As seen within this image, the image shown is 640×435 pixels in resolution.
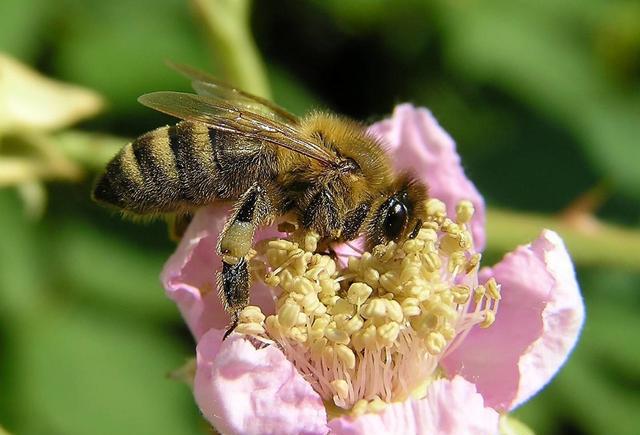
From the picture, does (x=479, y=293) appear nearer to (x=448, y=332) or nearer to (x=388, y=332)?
(x=448, y=332)

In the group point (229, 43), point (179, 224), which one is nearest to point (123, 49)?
point (229, 43)

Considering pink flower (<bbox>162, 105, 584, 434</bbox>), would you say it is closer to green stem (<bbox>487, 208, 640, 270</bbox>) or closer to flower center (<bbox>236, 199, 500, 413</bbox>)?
flower center (<bbox>236, 199, 500, 413</bbox>)

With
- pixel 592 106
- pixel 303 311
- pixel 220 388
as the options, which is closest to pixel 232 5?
pixel 303 311

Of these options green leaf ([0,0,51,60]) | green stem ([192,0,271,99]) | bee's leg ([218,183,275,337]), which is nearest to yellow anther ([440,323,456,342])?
bee's leg ([218,183,275,337])

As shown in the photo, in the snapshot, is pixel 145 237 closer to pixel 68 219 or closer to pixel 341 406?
pixel 68 219

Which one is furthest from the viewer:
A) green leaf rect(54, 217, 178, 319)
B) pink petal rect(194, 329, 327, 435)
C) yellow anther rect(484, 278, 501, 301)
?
green leaf rect(54, 217, 178, 319)

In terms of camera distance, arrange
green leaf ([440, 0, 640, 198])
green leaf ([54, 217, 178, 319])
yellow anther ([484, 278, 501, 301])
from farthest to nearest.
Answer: green leaf ([440, 0, 640, 198]) → green leaf ([54, 217, 178, 319]) → yellow anther ([484, 278, 501, 301])
